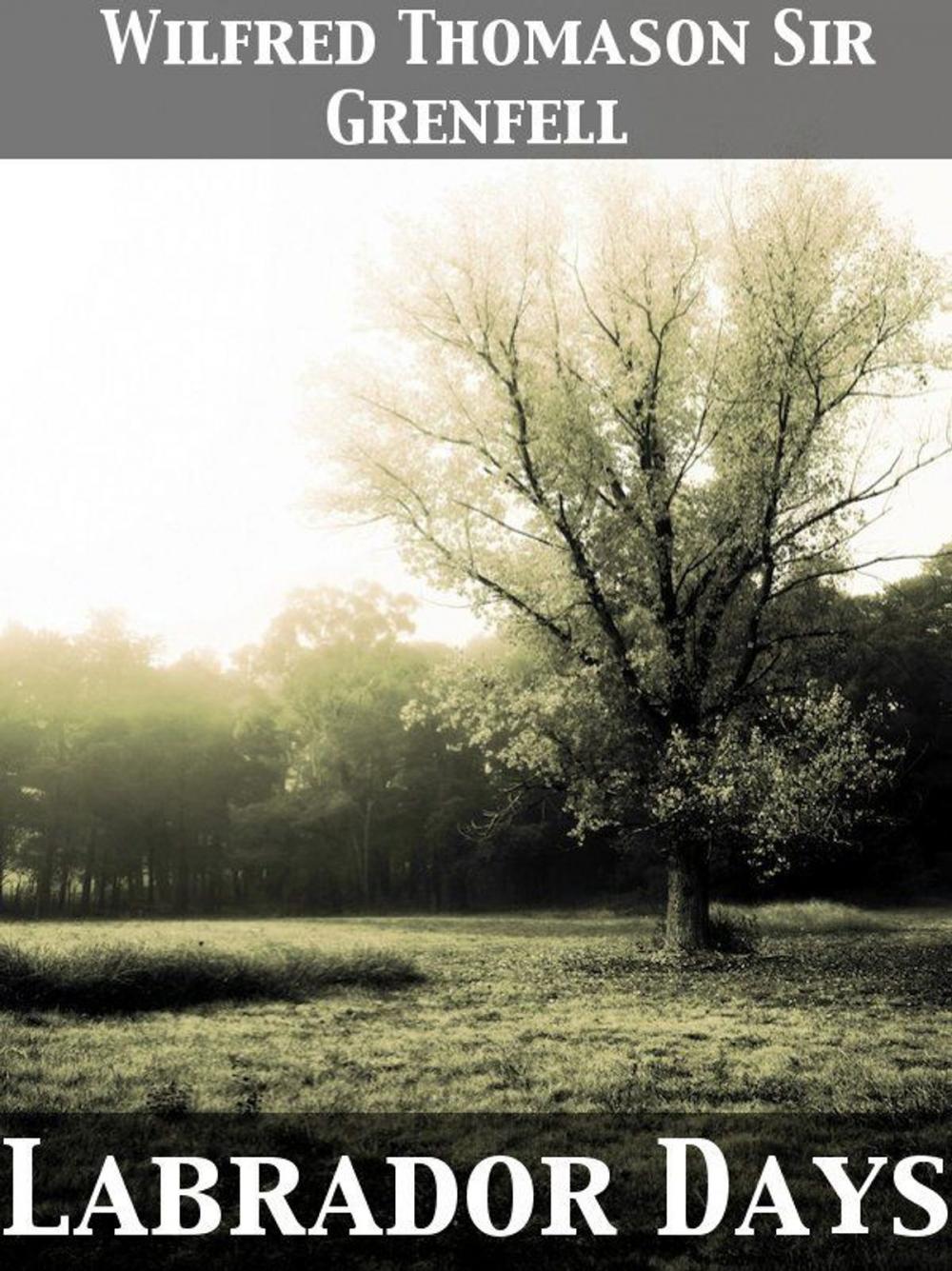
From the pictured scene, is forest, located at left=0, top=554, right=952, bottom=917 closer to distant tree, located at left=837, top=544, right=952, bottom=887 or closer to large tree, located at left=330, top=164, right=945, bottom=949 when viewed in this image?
distant tree, located at left=837, top=544, right=952, bottom=887

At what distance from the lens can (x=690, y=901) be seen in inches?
808

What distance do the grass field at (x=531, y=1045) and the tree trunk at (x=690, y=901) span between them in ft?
6.28

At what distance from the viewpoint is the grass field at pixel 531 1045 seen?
313 inches

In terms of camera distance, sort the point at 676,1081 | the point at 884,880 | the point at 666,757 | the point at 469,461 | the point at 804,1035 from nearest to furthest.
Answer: the point at 676,1081
the point at 804,1035
the point at 666,757
the point at 469,461
the point at 884,880

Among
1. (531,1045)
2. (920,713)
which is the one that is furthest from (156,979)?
(920,713)

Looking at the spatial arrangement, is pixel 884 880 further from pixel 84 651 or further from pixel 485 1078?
pixel 485 1078

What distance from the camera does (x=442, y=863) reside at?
202 feet

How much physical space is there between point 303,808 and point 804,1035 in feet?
150

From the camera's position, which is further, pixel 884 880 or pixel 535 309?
pixel 884 880

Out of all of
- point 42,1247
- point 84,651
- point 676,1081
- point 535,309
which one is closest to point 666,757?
point 535,309

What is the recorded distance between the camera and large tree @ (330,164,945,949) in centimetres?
1864

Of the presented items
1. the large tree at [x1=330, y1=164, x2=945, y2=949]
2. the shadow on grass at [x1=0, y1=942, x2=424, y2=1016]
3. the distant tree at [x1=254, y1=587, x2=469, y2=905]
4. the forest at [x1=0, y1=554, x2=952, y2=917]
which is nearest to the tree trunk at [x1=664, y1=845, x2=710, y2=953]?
the large tree at [x1=330, y1=164, x2=945, y2=949]

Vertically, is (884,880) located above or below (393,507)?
below

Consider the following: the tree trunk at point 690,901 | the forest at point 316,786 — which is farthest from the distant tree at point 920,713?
the tree trunk at point 690,901
